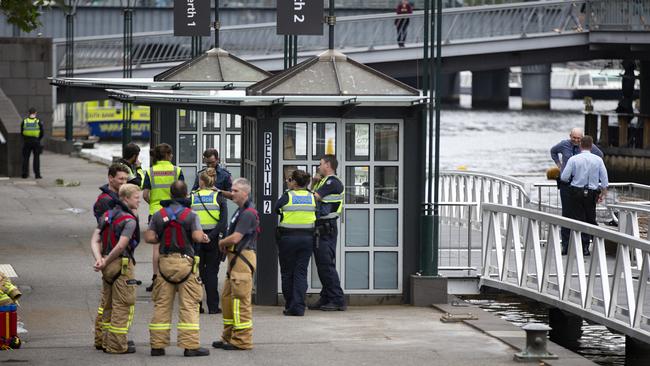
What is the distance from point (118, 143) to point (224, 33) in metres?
20.8

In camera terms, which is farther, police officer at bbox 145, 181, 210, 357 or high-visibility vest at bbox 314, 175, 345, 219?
high-visibility vest at bbox 314, 175, 345, 219

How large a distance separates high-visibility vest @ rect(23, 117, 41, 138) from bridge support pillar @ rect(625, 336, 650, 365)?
2241 centimetres

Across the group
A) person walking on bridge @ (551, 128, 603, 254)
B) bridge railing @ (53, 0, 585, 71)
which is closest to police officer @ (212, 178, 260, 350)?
person walking on bridge @ (551, 128, 603, 254)

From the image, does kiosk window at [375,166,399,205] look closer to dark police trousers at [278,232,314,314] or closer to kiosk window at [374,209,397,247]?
kiosk window at [374,209,397,247]

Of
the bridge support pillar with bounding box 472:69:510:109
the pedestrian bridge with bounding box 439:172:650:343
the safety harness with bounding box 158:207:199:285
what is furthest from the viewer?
the bridge support pillar with bounding box 472:69:510:109

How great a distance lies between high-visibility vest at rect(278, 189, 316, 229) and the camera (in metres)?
16.5

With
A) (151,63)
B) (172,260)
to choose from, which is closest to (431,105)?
(172,260)

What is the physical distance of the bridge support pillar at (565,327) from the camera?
19.6 metres

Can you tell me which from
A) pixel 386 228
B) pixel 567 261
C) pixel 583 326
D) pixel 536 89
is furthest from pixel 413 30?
pixel 536 89

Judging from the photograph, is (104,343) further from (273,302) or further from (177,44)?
(177,44)

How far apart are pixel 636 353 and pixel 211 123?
30.7 feet

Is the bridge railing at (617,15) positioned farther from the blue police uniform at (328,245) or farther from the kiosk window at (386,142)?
the blue police uniform at (328,245)

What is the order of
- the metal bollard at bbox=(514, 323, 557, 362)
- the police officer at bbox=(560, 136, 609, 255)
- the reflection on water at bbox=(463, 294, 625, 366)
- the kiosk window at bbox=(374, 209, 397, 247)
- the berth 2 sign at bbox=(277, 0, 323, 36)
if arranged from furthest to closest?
the berth 2 sign at bbox=(277, 0, 323, 36) → the police officer at bbox=(560, 136, 609, 255) → the reflection on water at bbox=(463, 294, 625, 366) → the kiosk window at bbox=(374, 209, 397, 247) → the metal bollard at bbox=(514, 323, 557, 362)

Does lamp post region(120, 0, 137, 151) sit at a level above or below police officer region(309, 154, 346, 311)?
above
